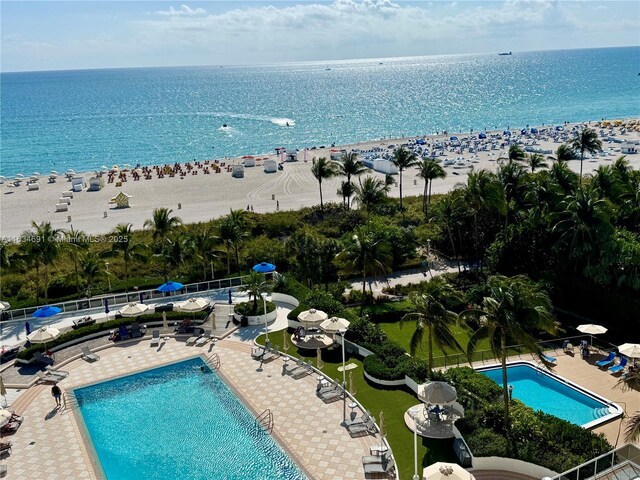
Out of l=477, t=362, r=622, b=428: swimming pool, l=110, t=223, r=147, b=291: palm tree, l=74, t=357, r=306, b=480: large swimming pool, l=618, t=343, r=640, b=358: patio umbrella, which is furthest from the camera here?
l=110, t=223, r=147, b=291: palm tree

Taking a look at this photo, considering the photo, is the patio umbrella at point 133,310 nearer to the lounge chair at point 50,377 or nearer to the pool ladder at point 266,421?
the lounge chair at point 50,377

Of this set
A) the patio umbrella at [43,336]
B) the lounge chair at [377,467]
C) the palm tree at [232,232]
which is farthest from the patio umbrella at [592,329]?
the patio umbrella at [43,336]

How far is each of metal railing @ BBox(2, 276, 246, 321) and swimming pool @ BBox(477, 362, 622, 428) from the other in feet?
60.2

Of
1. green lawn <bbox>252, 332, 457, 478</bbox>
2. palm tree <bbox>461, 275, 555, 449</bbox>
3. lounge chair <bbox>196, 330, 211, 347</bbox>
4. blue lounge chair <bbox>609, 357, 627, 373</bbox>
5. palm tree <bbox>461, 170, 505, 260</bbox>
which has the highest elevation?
palm tree <bbox>461, 170, 505, 260</bbox>

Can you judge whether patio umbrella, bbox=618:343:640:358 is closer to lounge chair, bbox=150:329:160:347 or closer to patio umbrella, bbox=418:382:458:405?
patio umbrella, bbox=418:382:458:405

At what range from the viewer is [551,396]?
2514 cm

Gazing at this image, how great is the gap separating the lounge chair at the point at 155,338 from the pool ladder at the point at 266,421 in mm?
9768

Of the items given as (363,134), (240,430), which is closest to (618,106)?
(363,134)

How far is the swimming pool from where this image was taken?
76.6 feet

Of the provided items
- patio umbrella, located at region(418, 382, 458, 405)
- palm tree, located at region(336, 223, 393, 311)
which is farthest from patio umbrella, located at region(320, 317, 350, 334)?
patio umbrella, located at region(418, 382, 458, 405)

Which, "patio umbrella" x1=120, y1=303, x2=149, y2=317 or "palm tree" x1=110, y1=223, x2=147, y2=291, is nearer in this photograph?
"patio umbrella" x1=120, y1=303, x2=149, y2=317

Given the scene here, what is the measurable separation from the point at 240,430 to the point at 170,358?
7924 mm

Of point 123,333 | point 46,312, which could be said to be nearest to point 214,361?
point 123,333

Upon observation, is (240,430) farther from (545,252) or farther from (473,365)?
(545,252)
